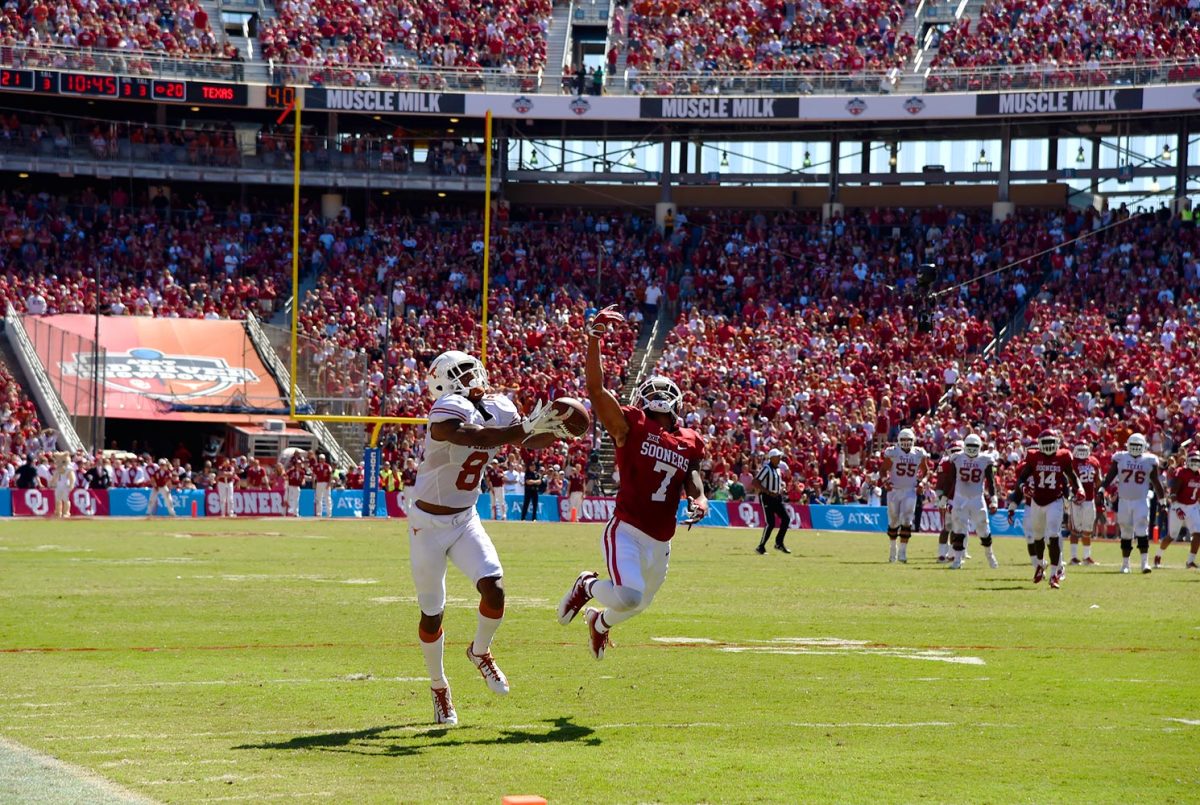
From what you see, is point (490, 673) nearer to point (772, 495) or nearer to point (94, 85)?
point (772, 495)

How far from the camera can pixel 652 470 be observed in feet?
33.7

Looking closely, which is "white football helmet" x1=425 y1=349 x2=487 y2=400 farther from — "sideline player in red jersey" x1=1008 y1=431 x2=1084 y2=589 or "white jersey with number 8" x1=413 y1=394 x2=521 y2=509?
"sideline player in red jersey" x1=1008 y1=431 x2=1084 y2=589

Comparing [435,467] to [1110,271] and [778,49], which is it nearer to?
[1110,271]

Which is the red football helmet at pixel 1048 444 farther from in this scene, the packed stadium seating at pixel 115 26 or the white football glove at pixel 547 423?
the packed stadium seating at pixel 115 26

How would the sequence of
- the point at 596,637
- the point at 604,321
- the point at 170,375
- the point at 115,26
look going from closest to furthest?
the point at 604,321 → the point at 596,637 → the point at 170,375 → the point at 115,26

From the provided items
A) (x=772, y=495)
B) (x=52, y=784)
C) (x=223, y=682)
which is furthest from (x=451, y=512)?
(x=772, y=495)

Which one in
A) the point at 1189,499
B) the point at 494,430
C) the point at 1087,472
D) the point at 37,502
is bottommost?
the point at 37,502

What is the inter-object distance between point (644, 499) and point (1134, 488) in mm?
16562

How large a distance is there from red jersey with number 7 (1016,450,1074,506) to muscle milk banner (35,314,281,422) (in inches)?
1034

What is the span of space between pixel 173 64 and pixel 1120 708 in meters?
44.1

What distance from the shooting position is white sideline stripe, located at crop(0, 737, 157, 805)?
700cm

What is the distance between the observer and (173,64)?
49.0 meters

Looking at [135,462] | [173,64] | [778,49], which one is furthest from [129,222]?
[778,49]

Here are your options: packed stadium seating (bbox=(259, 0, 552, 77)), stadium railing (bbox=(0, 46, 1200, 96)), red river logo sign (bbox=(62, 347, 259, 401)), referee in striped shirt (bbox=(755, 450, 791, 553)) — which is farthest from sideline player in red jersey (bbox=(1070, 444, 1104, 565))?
packed stadium seating (bbox=(259, 0, 552, 77))
